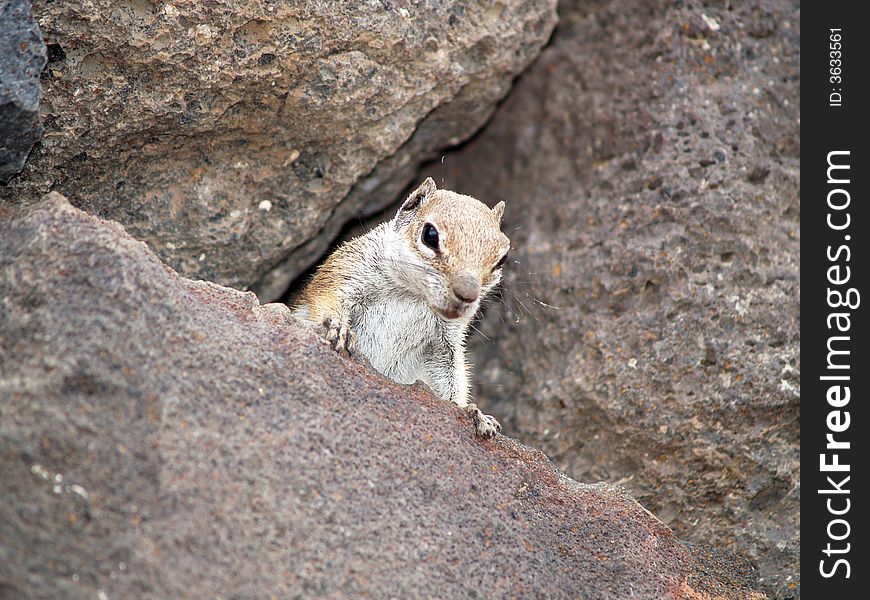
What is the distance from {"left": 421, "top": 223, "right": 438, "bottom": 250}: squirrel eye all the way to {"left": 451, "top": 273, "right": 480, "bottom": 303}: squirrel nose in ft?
1.29

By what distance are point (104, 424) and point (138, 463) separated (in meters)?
0.18

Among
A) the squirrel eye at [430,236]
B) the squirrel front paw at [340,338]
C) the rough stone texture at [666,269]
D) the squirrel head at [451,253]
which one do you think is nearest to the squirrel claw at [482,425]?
the squirrel head at [451,253]

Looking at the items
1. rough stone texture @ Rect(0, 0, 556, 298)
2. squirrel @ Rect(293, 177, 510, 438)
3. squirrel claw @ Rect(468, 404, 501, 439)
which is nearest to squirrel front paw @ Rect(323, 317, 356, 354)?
squirrel @ Rect(293, 177, 510, 438)

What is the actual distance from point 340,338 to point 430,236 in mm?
818

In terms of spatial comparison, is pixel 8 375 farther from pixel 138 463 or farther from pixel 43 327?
pixel 138 463

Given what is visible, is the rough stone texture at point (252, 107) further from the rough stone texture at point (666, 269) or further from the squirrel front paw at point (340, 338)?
the squirrel front paw at point (340, 338)

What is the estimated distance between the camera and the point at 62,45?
4090mm

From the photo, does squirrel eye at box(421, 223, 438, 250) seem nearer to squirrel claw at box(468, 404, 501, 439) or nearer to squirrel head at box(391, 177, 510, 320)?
squirrel head at box(391, 177, 510, 320)

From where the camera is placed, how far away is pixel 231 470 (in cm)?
323

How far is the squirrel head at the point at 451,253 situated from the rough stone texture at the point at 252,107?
2.51ft

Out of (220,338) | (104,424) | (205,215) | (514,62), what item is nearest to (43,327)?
(104,424)

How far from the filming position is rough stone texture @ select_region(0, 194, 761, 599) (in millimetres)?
2922

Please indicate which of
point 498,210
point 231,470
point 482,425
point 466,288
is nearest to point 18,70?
point 231,470

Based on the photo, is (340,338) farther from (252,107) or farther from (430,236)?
(252,107)
